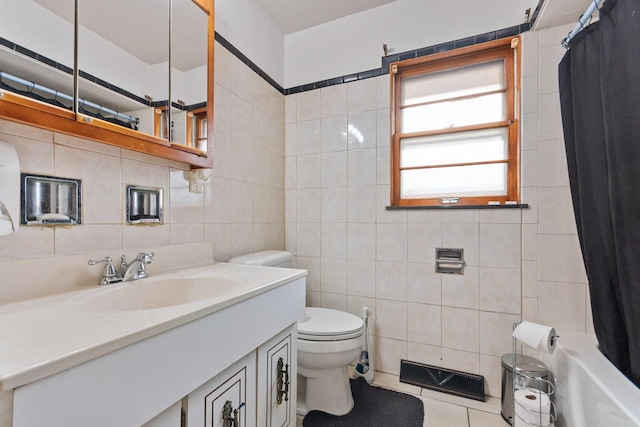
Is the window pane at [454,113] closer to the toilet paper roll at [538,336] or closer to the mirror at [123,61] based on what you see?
the toilet paper roll at [538,336]

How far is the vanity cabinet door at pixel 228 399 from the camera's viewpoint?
76 centimetres

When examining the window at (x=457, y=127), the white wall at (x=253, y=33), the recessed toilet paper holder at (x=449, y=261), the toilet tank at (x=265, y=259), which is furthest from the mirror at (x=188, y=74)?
the recessed toilet paper holder at (x=449, y=261)

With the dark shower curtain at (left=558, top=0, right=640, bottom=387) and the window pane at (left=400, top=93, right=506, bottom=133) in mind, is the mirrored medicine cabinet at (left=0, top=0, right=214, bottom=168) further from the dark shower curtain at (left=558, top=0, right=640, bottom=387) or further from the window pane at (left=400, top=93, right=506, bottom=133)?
the dark shower curtain at (left=558, top=0, right=640, bottom=387)

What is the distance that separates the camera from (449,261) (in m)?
1.75

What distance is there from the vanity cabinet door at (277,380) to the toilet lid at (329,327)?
0.75 ft

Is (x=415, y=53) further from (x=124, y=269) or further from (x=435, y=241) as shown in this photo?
(x=124, y=269)

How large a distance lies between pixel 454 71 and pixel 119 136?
1896mm

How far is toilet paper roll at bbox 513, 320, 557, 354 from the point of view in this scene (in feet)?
4.25

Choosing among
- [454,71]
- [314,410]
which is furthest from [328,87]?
[314,410]

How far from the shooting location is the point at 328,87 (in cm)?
208

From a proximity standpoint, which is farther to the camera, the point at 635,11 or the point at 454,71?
the point at 454,71

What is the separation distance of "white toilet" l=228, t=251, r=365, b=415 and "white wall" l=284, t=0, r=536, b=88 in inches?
58.1

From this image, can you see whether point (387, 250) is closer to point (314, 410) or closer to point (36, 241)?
point (314, 410)

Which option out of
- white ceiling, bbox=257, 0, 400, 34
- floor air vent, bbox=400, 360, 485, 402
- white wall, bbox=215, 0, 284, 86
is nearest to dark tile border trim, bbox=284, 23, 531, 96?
white wall, bbox=215, 0, 284, 86
